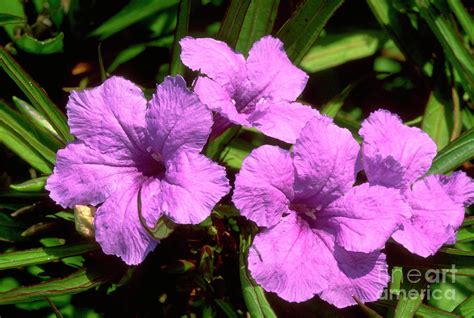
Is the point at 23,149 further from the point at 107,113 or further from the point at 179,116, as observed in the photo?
the point at 179,116

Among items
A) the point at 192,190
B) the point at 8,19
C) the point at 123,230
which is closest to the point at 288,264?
the point at 192,190

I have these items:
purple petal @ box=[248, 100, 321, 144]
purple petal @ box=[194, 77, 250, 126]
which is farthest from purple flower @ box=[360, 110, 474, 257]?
purple petal @ box=[194, 77, 250, 126]

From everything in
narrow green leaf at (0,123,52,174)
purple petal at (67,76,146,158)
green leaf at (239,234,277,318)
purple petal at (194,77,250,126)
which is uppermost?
purple petal at (194,77,250,126)

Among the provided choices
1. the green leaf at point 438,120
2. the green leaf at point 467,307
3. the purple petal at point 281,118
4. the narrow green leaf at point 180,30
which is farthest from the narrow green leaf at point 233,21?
the green leaf at point 467,307

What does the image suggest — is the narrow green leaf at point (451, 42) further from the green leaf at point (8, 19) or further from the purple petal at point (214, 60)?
the green leaf at point (8, 19)

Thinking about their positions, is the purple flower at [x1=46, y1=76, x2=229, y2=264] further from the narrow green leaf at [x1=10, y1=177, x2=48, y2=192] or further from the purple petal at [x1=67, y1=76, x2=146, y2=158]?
the narrow green leaf at [x1=10, y1=177, x2=48, y2=192]

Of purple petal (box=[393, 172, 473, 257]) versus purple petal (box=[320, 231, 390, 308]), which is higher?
purple petal (box=[393, 172, 473, 257])

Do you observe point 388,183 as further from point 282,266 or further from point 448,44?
point 448,44
